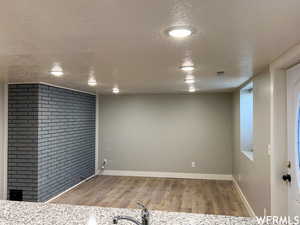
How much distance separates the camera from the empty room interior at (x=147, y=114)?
153cm

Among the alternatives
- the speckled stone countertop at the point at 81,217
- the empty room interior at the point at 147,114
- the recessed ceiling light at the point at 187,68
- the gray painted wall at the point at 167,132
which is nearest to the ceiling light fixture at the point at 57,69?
the empty room interior at the point at 147,114

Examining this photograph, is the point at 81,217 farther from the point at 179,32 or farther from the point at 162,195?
the point at 162,195

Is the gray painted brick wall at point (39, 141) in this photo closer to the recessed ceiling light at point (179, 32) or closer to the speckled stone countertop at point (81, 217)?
the speckled stone countertop at point (81, 217)

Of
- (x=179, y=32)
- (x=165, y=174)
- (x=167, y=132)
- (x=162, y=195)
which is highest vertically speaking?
(x=179, y=32)

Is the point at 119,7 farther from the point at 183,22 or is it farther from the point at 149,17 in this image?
the point at 183,22

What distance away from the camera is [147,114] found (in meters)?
7.05

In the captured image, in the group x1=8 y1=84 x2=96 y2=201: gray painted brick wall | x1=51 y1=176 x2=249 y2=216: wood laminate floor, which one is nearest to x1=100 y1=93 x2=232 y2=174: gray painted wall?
x1=51 y1=176 x2=249 y2=216: wood laminate floor

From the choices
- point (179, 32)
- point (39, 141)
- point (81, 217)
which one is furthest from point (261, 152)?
point (39, 141)

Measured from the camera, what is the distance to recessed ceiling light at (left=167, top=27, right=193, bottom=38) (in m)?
1.66

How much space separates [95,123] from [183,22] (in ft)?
19.5

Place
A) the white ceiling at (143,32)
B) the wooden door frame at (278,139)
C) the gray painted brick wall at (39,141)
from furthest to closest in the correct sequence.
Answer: the gray painted brick wall at (39,141) → the wooden door frame at (278,139) → the white ceiling at (143,32)

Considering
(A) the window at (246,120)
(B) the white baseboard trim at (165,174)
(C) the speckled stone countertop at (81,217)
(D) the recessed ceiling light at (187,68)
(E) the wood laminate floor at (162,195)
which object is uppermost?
(D) the recessed ceiling light at (187,68)

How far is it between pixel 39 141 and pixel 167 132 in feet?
11.2

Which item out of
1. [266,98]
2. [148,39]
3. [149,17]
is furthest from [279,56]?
[149,17]
